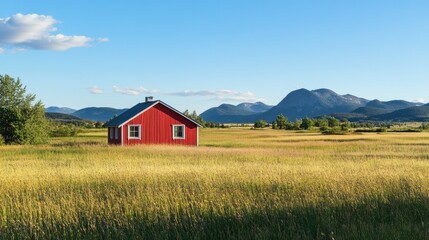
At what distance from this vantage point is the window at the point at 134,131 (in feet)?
150

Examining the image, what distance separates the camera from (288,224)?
330 inches

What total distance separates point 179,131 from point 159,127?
2.59 meters

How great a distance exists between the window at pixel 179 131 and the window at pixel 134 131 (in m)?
4.22

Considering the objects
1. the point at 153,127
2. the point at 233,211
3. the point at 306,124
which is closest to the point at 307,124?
the point at 306,124

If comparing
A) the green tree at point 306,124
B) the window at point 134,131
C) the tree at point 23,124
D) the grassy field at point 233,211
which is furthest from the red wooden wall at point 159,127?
the green tree at point 306,124

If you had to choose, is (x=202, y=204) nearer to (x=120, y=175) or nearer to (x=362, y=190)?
(x=362, y=190)

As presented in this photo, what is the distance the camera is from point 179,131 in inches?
1928

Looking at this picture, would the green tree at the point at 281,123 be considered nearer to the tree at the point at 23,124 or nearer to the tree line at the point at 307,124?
the tree line at the point at 307,124

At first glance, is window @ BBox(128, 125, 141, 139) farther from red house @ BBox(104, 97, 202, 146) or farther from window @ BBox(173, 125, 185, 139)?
window @ BBox(173, 125, 185, 139)

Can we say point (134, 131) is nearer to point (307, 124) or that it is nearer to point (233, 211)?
point (233, 211)

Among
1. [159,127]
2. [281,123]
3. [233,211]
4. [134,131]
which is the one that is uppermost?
[281,123]

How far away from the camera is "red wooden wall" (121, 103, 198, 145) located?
1812 inches

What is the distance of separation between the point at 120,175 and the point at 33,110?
146ft

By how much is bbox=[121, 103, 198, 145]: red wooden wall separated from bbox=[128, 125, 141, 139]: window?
328 mm
